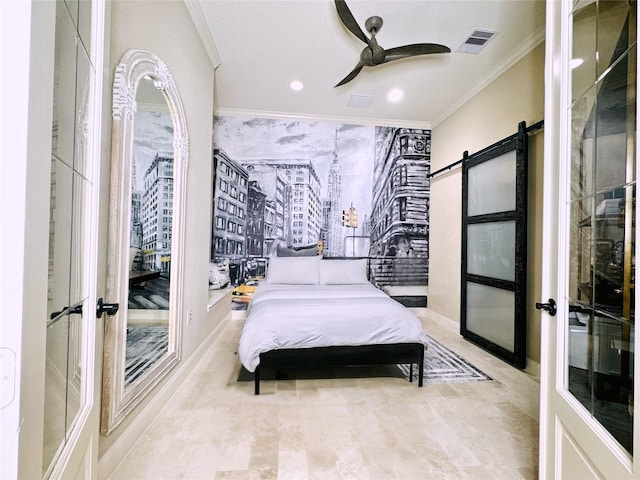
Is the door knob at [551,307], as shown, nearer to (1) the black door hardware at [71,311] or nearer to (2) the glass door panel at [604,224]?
(2) the glass door panel at [604,224]

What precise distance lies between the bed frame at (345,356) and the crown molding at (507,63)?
292 cm

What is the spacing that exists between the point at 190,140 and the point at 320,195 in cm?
243

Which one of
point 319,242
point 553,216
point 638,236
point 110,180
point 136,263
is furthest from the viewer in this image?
point 319,242

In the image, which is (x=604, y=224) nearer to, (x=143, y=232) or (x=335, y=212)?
(x=143, y=232)

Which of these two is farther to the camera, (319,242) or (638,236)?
(319,242)

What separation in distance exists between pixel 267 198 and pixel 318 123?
1.37m

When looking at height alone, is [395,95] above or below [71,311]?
above

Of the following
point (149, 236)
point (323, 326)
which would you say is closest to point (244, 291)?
point (323, 326)

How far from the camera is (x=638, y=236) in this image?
0.85 metres

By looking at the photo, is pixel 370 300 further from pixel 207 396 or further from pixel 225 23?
pixel 225 23

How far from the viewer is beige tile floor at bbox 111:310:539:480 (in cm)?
160

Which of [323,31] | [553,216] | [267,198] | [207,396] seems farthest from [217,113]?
[553,216]

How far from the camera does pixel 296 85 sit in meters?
3.72

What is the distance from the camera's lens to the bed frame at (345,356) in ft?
8.02
